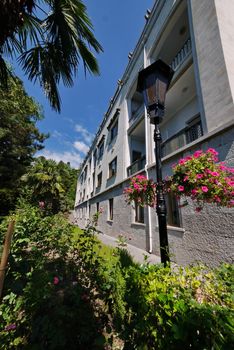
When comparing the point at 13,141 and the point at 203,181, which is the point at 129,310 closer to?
the point at 203,181

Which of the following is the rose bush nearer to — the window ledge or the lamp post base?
the lamp post base

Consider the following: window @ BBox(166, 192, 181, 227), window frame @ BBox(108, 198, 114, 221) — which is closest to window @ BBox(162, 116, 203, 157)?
window @ BBox(166, 192, 181, 227)

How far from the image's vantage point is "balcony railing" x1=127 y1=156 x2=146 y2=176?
29.8 feet

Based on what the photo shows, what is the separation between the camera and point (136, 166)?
9680mm

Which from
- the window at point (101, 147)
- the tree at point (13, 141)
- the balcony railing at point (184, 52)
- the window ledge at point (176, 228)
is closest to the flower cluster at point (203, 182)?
the window ledge at point (176, 228)

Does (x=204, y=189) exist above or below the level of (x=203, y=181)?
below

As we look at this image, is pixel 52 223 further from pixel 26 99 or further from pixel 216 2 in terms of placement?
pixel 26 99

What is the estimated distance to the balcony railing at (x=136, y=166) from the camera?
29.8ft

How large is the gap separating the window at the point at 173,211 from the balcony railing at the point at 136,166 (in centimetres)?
294

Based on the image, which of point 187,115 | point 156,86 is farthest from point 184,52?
point 156,86

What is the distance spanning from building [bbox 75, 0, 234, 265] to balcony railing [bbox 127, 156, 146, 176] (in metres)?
0.06

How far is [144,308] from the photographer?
4.33 ft

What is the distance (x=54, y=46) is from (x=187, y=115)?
6.80m

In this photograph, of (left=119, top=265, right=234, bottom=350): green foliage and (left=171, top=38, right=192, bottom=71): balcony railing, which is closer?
(left=119, top=265, right=234, bottom=350): green foliage
